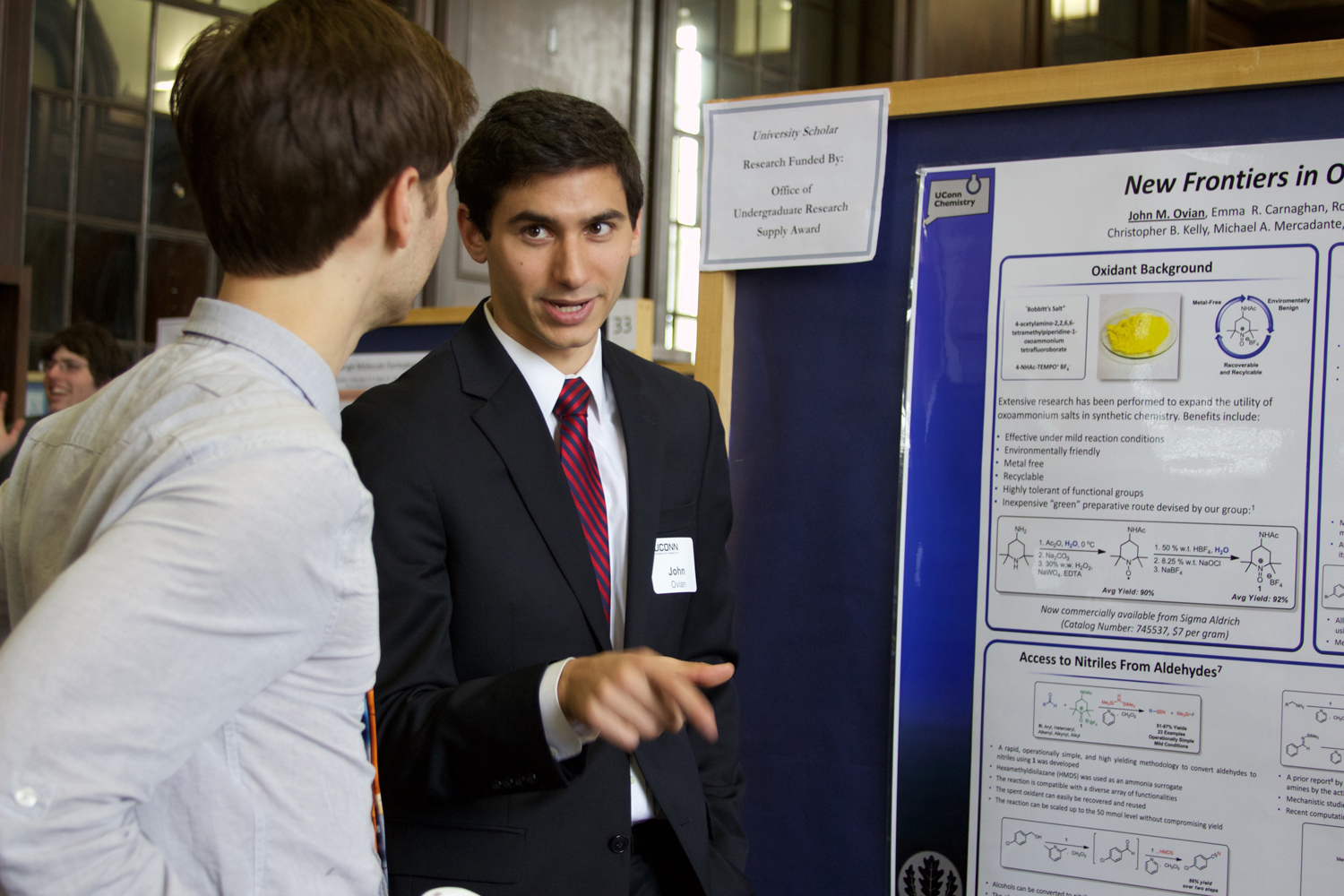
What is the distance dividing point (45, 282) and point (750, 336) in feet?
13.2

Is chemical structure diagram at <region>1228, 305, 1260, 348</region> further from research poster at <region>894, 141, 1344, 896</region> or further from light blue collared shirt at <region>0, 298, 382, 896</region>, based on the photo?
light blue collared shirt at <region>0, 298, 382, 896</region>

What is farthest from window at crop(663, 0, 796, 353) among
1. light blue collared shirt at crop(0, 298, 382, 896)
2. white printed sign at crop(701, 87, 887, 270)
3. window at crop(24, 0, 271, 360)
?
light blue collared shirt at crop(0, 298, 382, 896)

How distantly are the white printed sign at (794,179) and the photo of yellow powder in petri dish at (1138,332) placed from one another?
1.14 ft

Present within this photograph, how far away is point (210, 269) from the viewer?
16.0ft

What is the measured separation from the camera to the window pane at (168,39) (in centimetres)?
463

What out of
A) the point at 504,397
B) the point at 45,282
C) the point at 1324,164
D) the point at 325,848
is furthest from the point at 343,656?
Answer: the point at 45,282

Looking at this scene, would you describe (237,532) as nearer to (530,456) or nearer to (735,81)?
(530,456)

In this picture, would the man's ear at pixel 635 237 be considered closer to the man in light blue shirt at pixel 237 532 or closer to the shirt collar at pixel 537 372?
the shirt collar at pixel 537 372

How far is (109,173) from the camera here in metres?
4.57

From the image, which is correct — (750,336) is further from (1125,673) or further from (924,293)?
(1125,673)

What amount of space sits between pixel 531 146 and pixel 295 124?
26.2 inches

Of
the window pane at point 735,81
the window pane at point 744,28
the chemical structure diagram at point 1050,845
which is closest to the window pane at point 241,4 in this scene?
the window pane at point 735,81

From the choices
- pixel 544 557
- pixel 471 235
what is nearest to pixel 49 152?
pixel 471 235

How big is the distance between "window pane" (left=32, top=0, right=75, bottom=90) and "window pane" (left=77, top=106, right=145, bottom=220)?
0.52 ft
